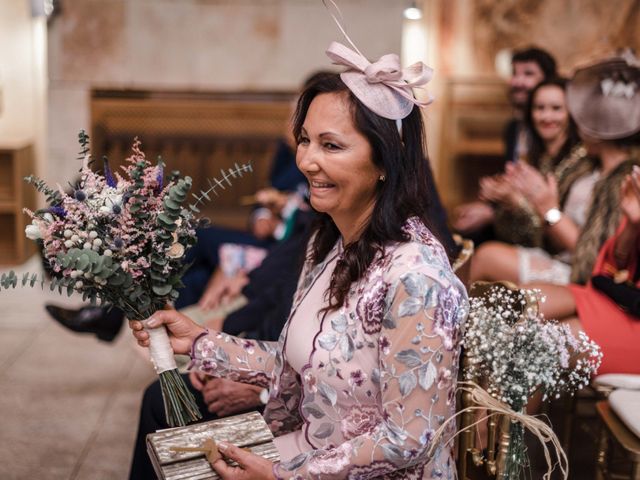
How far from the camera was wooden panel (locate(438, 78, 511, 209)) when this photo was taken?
6734 millimetres

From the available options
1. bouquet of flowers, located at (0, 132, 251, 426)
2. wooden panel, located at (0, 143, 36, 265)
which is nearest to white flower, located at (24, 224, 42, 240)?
bouquet of flowers, located at (0, 132, 251, 426)

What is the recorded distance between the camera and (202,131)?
7234 mm

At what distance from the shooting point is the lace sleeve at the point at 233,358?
2.04 metres

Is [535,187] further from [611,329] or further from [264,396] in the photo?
[264,396]

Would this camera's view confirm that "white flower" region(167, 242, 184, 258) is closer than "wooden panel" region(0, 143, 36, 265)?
Yes

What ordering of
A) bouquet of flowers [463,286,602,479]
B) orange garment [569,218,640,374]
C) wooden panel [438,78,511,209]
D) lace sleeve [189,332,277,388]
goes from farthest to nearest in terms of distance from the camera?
wooden panel [438,78,511,209] → orange garment [569,218,640,374] → lace sleeve [189,332,277,388] → bouquet of flowers [463,286,602,479]

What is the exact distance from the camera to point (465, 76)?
22.2ft

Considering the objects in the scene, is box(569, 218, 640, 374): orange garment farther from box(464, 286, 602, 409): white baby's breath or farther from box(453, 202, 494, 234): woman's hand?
box(453, 202, 494, 234): woman's hand

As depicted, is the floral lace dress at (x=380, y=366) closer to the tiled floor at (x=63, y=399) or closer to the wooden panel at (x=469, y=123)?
the tiled floor at (x=63, y=399)

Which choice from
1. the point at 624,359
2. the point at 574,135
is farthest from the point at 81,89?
the point at 624,359

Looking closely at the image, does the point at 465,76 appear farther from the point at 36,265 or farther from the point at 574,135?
the point at 36,265

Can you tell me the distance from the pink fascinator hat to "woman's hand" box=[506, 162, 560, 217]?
2.07m

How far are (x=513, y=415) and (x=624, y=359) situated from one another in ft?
3.68

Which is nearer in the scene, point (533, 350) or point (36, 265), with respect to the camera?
point (533, 350)
